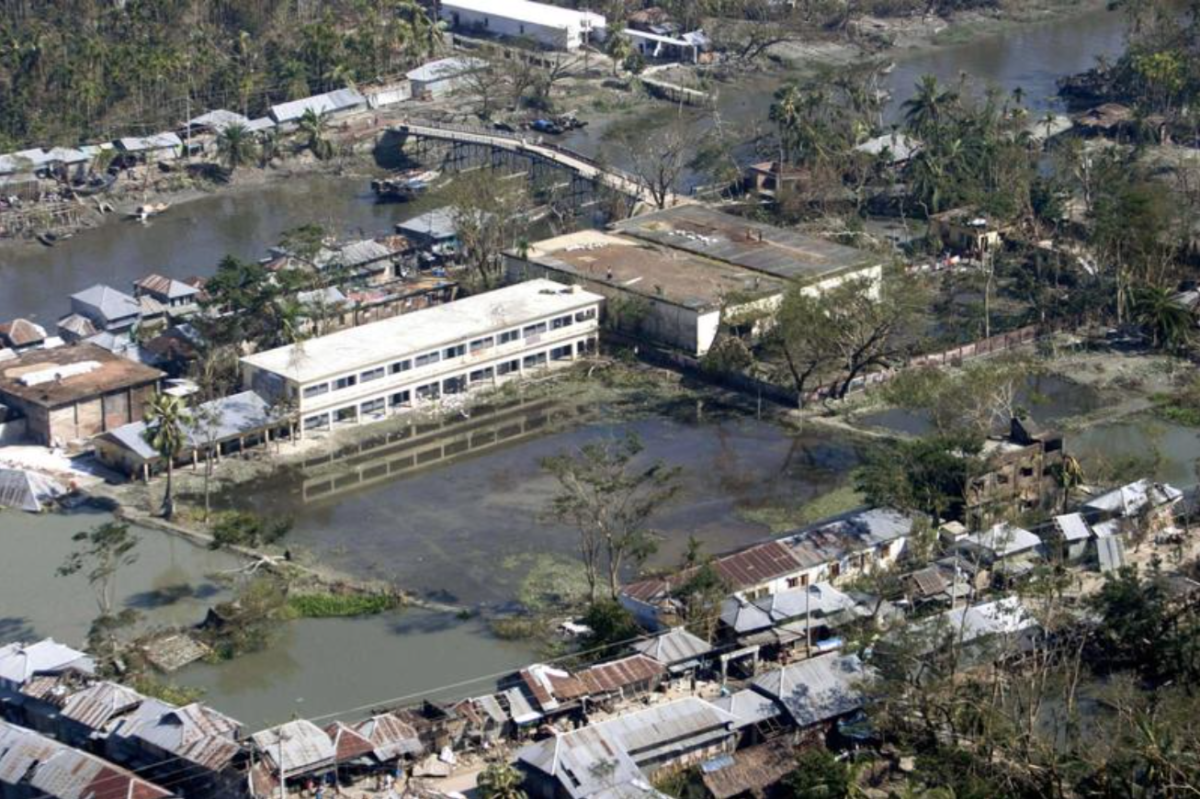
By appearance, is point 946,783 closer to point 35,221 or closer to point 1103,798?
point 1103,798

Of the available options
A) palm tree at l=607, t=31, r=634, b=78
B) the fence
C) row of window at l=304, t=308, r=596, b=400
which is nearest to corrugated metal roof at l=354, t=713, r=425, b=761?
row of window at l=304, t=308, r=596, b=400

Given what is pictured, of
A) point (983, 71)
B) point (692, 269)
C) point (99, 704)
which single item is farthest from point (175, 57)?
point (99, 704)

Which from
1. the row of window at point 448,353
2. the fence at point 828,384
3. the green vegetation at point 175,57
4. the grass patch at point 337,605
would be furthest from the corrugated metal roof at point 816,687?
the green vegetation at point 175,57

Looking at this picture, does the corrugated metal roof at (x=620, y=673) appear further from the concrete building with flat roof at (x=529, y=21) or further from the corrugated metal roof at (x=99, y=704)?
the concrete building with flat roof at (x=529, y=21)

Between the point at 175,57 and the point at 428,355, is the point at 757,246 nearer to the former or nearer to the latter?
the point at 428,355

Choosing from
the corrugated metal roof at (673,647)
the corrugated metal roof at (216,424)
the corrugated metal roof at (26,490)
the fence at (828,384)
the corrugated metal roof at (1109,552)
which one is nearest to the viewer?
the corrugated metal roof at (673,647)

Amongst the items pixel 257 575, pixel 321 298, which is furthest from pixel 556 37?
pixel 257 575
